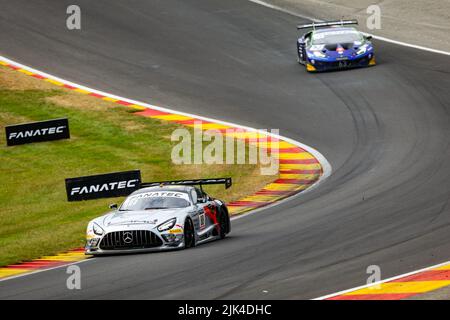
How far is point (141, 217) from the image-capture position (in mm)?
17562

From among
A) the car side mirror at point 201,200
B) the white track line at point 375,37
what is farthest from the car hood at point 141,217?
the white track line at point 375,37

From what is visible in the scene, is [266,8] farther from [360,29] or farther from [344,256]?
[344,256]

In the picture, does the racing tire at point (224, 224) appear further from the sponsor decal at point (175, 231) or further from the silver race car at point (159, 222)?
the sponsor decal at point (175, 231)

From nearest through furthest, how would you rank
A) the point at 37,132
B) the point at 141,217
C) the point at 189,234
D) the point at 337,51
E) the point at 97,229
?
the point at 97,229 → the point at 141,217 → the point at 189,234 → the point at 37,132 → the point at 337,51

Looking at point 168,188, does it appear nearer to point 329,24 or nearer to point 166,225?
point 166,225

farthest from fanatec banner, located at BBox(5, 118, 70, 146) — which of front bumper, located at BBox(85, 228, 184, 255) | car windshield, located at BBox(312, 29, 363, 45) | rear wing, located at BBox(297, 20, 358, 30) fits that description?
front bumper, located at BBox(85, 228, 184, 255)

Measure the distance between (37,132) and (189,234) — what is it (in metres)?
13.0

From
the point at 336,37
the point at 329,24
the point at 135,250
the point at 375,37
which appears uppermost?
the point at 329,24

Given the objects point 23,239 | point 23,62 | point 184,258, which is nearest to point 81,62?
point 23,62

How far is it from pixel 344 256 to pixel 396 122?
45.6 feet

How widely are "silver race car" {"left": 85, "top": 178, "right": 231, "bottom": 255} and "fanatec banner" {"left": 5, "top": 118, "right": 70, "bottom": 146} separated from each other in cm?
1112

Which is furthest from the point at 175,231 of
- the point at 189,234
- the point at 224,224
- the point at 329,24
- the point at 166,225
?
the point at 329,24

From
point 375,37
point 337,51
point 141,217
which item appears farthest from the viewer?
point 375,37

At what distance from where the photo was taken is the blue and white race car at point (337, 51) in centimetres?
3431
